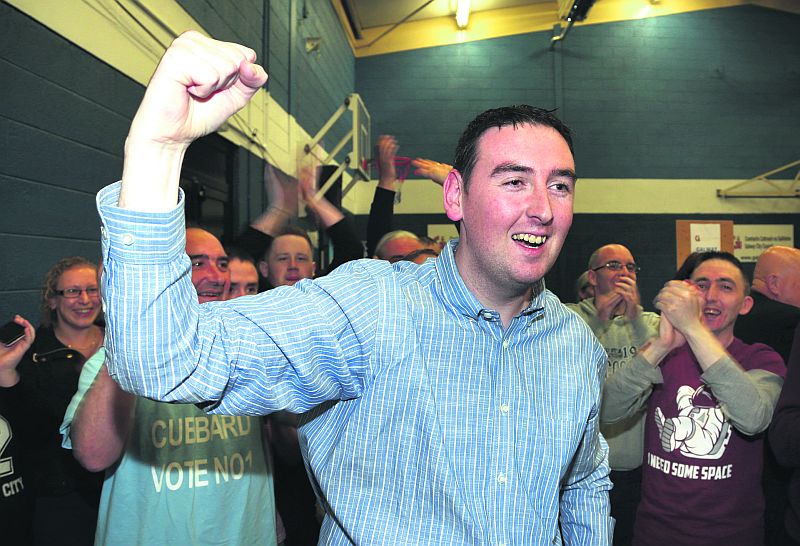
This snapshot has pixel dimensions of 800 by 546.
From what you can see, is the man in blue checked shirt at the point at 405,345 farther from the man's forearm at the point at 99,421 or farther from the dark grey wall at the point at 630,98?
the dark grey wall at the point at 630,98

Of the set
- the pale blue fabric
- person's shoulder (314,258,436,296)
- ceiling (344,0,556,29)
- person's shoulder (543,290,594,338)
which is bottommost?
the pale blue fabric

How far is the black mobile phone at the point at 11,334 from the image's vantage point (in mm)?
1926

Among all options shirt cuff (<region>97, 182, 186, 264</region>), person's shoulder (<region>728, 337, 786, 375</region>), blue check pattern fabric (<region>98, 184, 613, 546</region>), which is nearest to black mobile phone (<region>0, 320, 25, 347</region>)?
blue check pattern fabric (<region>98, 184, 613, 546</region>)

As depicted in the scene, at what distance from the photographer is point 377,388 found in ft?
3.43

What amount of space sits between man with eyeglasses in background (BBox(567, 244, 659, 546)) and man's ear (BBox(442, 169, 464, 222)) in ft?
5.59

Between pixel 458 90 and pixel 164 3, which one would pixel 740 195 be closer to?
pixel 458 90

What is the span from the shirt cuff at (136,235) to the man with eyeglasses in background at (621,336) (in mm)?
2281

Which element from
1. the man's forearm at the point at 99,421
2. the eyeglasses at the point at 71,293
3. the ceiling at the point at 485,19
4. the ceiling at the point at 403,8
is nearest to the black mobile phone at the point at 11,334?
the eyeglasses at the point at 71,293

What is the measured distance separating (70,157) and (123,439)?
1.71 metres

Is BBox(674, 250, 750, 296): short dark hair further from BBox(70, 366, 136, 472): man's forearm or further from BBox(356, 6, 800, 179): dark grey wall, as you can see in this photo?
BBox(356, 6, 800, 179): dark grey wall

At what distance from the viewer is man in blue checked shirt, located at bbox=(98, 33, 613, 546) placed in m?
0.75

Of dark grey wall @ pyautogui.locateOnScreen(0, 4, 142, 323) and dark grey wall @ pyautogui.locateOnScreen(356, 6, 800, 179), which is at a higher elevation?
dark grey wall @ pyautogui.locateOnScreen(356, 6, 800, 179)

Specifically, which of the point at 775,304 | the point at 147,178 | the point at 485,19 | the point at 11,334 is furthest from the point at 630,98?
the point at 147,178

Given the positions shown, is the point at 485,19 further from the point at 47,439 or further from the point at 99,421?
the point at 99,421
